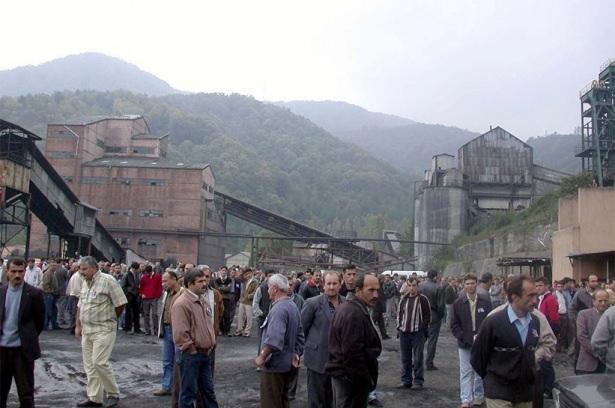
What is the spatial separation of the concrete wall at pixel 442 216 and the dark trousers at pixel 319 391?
56.1 meters

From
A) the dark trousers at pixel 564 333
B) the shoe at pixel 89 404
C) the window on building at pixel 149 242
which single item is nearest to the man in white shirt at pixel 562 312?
the dark trousers at pixel 564 333

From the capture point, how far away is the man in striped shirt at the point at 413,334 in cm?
1051

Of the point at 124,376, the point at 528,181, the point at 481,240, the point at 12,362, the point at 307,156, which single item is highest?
the point at 307,156

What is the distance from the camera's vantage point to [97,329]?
842 centimetres

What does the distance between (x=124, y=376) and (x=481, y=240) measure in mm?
→ 41281

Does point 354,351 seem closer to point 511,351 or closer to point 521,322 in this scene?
point 511,351

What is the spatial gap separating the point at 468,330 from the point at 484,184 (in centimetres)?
5862

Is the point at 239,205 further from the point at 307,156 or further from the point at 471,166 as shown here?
the point at 307,156

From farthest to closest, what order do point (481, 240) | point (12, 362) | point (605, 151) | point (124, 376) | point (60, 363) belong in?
point (605, 151)
point (481, 240)
point (60, 363)
point (124, 376)
point (12, 362)

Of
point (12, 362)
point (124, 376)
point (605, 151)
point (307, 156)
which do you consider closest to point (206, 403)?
point (12, 362)

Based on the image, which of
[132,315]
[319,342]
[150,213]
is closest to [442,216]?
[150,213]

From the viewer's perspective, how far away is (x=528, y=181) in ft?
215

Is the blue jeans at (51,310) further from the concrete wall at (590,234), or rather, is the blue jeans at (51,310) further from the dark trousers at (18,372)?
the concrete wall at (590,234)

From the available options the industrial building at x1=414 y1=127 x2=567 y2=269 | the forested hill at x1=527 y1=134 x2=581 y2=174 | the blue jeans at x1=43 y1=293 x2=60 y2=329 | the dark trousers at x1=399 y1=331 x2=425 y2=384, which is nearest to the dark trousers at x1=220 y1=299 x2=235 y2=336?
the blue jeans at x1=43 y1=293 x2=60 y2=329
